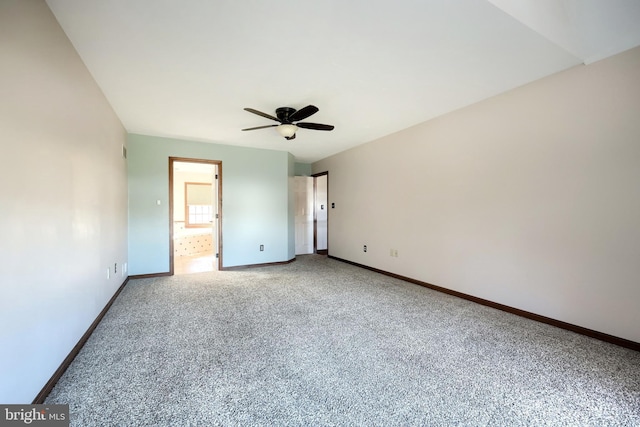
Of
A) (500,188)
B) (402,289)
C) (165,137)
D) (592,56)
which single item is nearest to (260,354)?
(402,289)

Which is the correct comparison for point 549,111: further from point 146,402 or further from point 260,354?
point 146,402

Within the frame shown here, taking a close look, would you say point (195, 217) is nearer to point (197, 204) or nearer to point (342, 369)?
point (197, 204)

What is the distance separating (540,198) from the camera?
2.67 meters

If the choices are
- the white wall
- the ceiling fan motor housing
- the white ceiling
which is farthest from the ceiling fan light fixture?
the white wall

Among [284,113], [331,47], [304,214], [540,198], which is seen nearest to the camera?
[331,47]

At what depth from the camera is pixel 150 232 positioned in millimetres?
4480

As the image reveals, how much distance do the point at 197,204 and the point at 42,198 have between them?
708 centimetres

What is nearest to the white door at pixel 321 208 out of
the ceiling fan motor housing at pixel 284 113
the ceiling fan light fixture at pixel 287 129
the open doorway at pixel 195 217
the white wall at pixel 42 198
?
the open doorway at pixel 195 217

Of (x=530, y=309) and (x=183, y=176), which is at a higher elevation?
(x=183, y=176)

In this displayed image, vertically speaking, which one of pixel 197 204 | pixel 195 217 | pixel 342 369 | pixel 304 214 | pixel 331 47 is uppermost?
pixel 331 47

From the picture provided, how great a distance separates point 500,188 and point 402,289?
5.95ft

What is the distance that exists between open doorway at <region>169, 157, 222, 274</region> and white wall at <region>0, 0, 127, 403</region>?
2.48 m

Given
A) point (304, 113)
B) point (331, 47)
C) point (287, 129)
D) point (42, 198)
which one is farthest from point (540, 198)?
point (42, 198)

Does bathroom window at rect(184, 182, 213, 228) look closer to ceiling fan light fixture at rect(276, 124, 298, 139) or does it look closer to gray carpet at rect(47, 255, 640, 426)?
gray carpet at rect(47, 255, 640, 426)
